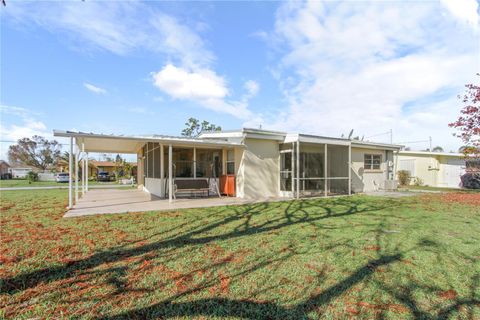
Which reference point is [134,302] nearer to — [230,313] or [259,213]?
[230,313]

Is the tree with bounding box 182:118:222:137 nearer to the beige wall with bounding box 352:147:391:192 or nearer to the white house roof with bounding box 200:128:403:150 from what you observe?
the beige wall with bounding box 352:147:391:192

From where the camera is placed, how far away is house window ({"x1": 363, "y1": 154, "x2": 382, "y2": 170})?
53.6 feet

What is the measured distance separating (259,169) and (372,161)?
27.7ft

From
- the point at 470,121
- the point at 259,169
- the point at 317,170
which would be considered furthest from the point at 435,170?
the point at 259,169

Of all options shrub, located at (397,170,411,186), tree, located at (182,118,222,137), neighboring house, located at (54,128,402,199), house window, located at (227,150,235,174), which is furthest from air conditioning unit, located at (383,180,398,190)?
tree, located at (182,118,222,137)

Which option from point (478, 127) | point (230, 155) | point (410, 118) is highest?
point (410, 118)

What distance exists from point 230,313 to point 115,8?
30.4 feet

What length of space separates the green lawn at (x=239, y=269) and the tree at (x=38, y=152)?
58073mm

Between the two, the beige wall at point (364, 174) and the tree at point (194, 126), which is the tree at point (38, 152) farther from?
the beige wall at point (364, 174)

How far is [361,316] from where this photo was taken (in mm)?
2582

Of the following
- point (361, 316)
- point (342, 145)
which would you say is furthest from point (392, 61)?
point (361, 316)

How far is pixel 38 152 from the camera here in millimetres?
54344

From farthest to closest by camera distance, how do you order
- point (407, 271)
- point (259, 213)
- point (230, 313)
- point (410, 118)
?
point (410, 118) → point (259, 213) → point (407, 271) → point (230, 313)

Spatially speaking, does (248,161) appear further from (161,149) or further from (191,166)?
(161,149)
